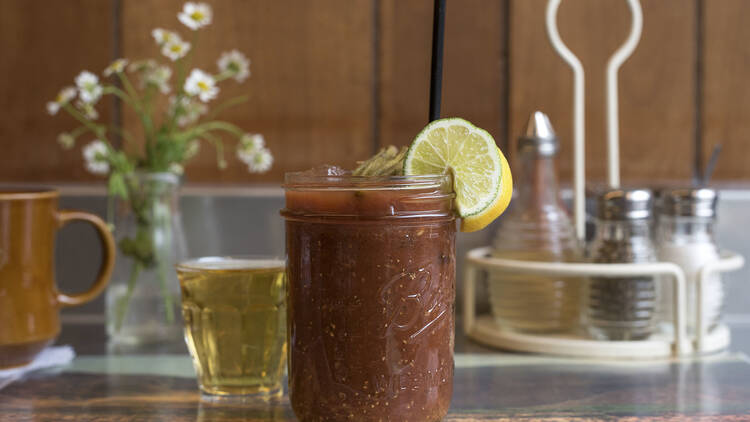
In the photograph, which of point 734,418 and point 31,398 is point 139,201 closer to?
point 31,398

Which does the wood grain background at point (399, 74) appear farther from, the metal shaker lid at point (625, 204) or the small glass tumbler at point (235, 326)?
the small glass tumbler at point (235, 326)

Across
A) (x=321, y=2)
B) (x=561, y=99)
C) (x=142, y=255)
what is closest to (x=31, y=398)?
(x=142, y=255)

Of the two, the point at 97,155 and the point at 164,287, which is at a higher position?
the point at 97,155

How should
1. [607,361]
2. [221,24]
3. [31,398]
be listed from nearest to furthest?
[31,398], [607,361], [221,24]

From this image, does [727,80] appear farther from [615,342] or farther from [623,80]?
[615,342]

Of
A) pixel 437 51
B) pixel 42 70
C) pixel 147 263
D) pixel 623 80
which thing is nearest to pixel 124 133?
pixel 147 263

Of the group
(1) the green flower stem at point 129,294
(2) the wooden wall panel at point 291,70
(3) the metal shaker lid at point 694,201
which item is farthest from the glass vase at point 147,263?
(3) the metal shaker lid at point 694,201
